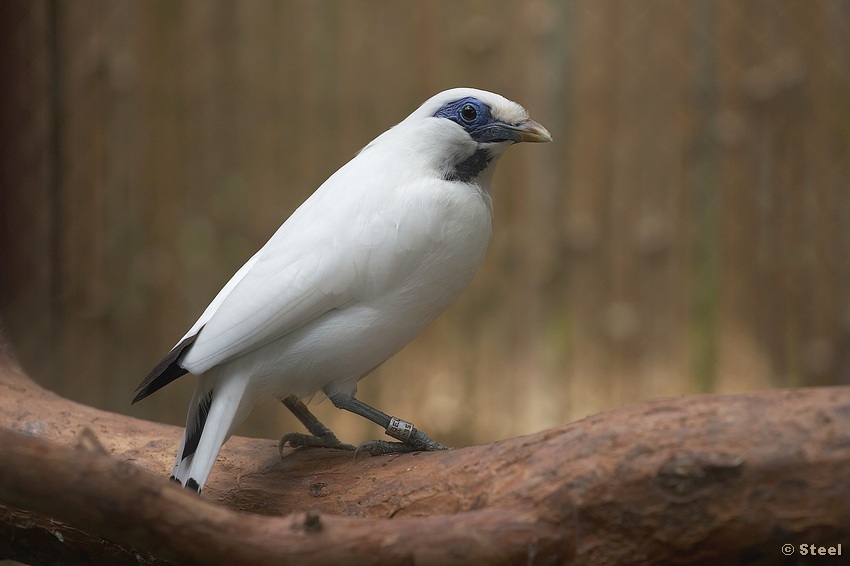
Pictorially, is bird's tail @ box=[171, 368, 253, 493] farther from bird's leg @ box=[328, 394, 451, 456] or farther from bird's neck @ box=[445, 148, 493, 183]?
bird's neck @ box=[445, 148, 493, 183]

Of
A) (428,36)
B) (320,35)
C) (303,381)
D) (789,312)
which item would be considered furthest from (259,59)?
(789,312)

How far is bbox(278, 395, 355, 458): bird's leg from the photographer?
2.27m

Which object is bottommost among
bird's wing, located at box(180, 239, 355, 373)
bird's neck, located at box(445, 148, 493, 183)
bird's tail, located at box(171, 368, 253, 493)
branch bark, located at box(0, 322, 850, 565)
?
branch bark, located at box(0, 322, 850, 565)

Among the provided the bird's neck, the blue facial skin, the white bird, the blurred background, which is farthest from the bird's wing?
the blurred background

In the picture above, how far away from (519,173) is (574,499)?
2167mm

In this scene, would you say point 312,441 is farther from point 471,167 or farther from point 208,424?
point 471,167

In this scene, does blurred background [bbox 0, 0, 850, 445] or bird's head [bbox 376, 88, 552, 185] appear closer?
bird's head [bbox 376, 88, 552, 185]

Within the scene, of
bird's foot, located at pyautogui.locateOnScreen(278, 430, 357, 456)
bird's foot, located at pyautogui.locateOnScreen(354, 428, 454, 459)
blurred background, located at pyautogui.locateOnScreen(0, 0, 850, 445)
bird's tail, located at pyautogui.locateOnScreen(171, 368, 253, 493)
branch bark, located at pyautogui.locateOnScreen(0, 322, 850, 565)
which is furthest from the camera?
blurred background, located at pyautogui.locateOnScreen(0, 0, 850, 445)

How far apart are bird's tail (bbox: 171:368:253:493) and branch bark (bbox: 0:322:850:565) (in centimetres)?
40

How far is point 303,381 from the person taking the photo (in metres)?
2.13

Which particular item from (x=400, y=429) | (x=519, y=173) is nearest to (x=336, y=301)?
(x=400, y=429)

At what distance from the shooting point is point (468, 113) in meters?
2.32

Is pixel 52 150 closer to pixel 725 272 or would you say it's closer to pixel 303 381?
pixel 303 381

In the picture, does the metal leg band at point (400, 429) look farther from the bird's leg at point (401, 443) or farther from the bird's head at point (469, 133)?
the bird's head at point (469, 133)
